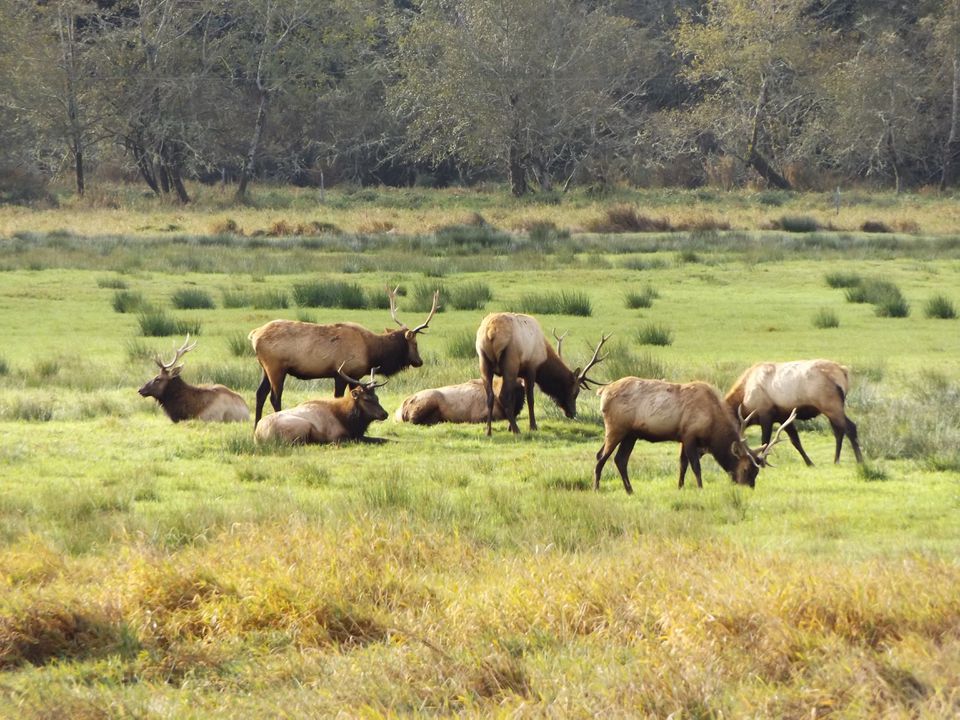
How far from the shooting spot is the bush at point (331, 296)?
24.1m

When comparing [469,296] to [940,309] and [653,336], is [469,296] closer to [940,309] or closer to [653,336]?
[653,336]

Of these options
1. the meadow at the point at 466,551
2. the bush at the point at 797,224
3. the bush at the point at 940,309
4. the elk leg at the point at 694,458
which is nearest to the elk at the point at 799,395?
the meadow at the point at 466,551

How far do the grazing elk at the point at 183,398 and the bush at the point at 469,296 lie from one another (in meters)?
9.86

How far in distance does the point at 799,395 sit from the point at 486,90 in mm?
46591

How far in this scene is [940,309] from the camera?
22875 millimetres

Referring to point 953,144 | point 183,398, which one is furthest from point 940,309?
point 953,144

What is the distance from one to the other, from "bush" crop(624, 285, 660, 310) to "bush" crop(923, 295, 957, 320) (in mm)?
4540

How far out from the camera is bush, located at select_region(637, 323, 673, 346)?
20.3 m

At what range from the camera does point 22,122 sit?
57594 mm

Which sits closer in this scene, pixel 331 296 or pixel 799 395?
pixel 799 395

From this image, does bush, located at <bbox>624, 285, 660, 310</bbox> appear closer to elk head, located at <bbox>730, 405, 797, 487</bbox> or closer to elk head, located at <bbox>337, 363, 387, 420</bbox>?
elk head, located at <bbox>337, 363, 387, 420</bbox>

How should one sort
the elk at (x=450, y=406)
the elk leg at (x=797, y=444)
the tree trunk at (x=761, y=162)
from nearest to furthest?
the elk leg at (x=797, y=444) < the elk at (x=450, y=406) < the tree trunk at (x=761, y=162)

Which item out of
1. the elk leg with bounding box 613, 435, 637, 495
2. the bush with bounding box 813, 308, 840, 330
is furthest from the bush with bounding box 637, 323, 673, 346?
the elk leg with bounding box 613, 435, 637, 495

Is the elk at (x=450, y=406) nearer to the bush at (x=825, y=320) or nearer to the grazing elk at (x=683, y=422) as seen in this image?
the grazing elk at (x=683, y=422)
